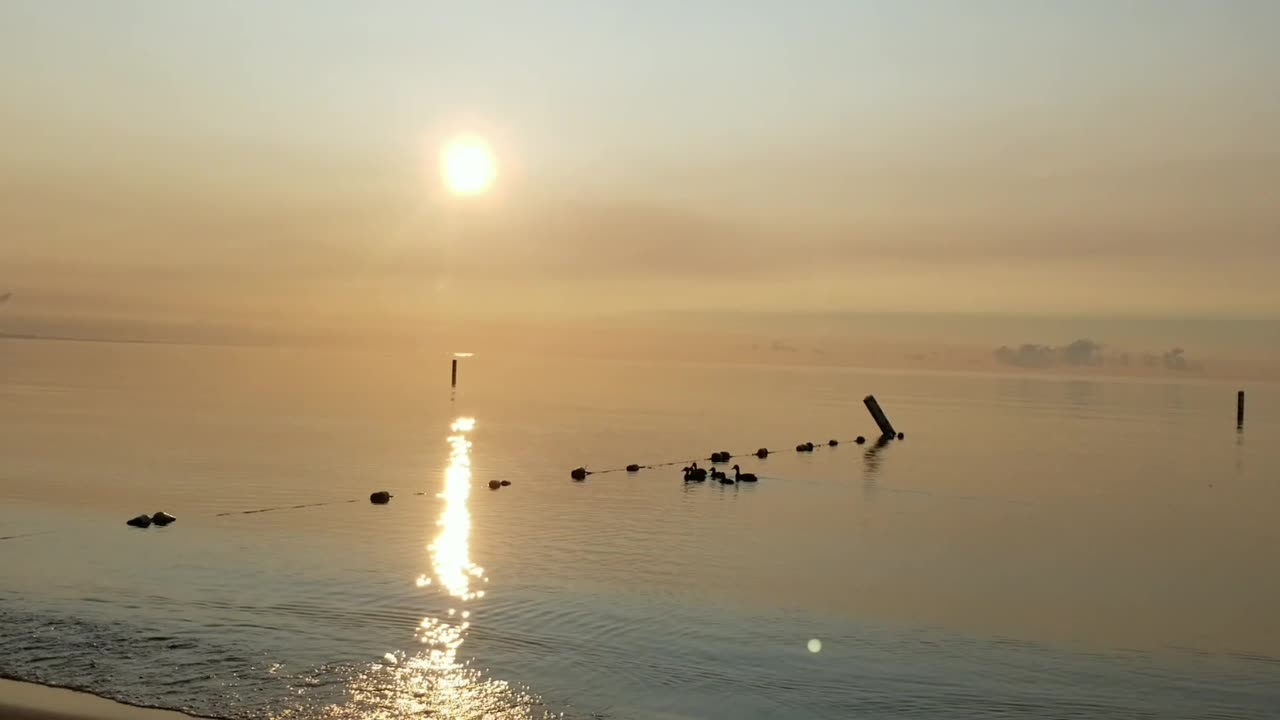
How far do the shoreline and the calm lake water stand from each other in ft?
0.93

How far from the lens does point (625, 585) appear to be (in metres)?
20.5

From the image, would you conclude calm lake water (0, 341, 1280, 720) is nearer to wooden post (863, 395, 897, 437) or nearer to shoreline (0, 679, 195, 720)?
shoreline (0, 679, 195, 720)

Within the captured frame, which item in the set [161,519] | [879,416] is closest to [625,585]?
[161,519]

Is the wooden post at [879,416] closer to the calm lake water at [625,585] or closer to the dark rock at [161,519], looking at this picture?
the calm lake water at [625,585]

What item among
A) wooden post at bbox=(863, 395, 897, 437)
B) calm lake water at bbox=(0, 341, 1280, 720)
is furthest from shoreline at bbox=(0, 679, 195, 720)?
wooden post at bbox=(863, 395, 897, 437)

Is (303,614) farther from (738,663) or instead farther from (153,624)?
(738,663)

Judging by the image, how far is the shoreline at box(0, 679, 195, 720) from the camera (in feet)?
38.2

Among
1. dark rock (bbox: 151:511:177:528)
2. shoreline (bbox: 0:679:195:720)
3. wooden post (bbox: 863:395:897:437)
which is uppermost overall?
wooden post (bbox: 863:395:897:437)

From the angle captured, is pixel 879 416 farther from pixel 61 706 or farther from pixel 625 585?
pixel 61 706

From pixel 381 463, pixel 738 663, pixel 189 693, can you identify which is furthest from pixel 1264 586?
pixel 381 463

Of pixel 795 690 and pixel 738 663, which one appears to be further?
pixel 738 663

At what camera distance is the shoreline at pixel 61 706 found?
38.2ft

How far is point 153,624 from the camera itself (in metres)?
16.0

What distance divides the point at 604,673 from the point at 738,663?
6.80ft
